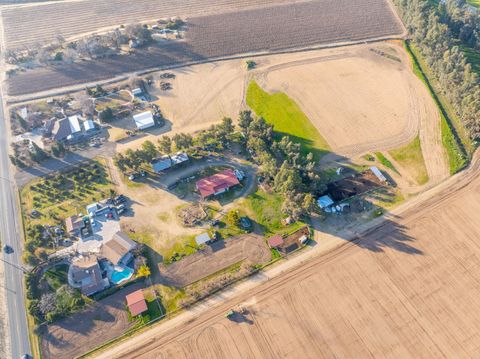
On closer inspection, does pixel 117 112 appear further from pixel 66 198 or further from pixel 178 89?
pixel 66 198

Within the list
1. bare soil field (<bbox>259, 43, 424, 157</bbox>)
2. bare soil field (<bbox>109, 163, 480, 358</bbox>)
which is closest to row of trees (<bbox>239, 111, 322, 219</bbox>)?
bare soil field (<bbox>109, 163, 480, 358</bbox>)

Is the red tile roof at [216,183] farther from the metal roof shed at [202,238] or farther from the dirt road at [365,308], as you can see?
the dirt road at [365,308]

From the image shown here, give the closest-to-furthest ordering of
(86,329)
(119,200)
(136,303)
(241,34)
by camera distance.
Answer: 1. (86,329)
2. (136,303)
3. (119,200)
4. (241,34)

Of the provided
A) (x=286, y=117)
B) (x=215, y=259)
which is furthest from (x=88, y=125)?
(x=286, y=117)

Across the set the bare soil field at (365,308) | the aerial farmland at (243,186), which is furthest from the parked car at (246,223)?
the bare soil field at (365,308)

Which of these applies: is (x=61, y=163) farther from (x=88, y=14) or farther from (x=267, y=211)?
(x=88, y=14)

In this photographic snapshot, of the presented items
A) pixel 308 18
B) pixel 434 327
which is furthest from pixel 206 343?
pixel 308 18

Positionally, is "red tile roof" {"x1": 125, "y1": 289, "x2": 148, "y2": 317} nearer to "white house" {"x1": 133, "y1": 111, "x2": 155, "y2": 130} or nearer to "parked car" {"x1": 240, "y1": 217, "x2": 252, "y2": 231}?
"parked car" {"x1": 240, "y1": 217, "x2": 252, "y2": 231}
